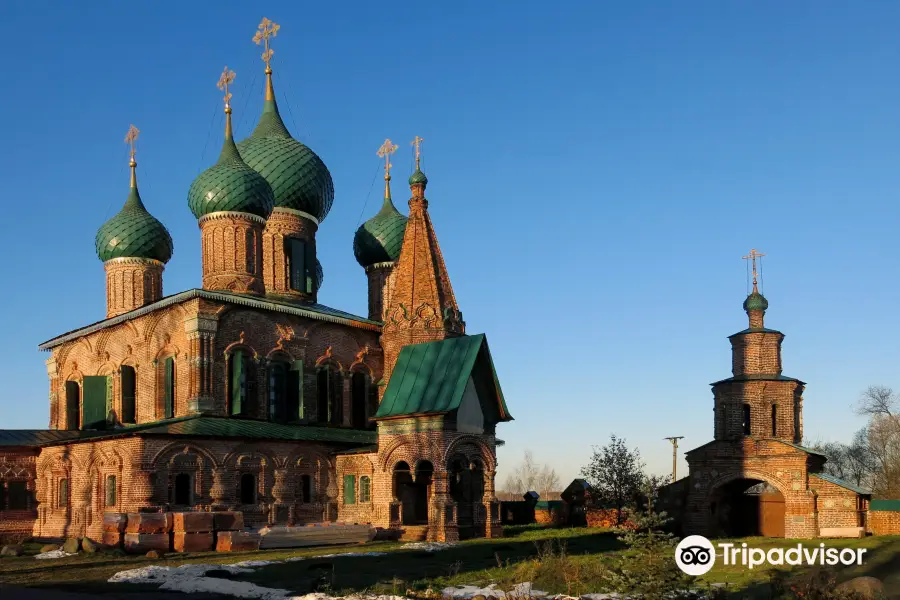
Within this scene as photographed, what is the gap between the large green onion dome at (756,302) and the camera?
30516 millimetres

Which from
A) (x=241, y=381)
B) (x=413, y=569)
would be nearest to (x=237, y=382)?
(x=241, y=381)

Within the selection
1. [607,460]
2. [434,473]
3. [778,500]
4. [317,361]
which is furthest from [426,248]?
[778,500]

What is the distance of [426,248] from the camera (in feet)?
88.5

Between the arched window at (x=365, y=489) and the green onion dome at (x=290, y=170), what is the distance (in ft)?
30.5

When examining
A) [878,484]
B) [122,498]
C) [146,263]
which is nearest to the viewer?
[122,498]

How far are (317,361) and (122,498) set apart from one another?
6889mm

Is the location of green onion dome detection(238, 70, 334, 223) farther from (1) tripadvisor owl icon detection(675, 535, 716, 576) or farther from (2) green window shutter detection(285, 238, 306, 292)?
(1) tripadvisor owl icon detection(675, 535, 716, 576)

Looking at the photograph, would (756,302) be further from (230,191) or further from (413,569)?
(413,569)

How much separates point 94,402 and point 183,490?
6.14 meters

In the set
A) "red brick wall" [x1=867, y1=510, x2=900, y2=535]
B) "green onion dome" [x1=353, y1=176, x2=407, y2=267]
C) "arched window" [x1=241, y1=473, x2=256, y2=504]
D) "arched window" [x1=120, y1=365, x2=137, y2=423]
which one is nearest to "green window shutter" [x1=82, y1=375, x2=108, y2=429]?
"arched window" [x1=120, y1=365, x2=137, y2=423]

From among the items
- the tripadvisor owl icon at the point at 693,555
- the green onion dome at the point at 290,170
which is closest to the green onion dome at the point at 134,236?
the green onion dome at the point at 290,170

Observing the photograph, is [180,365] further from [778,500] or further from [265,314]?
[778,500]

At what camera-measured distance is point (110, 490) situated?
23875 mm

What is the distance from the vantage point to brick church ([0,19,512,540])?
77.7ft
